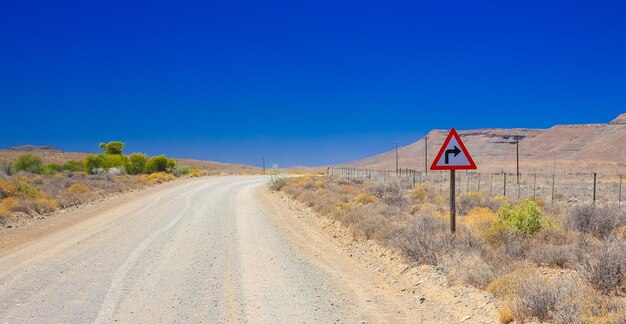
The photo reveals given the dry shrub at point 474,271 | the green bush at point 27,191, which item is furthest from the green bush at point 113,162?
the dry shrub at point 474,271

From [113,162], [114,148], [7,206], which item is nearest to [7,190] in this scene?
[7,206]

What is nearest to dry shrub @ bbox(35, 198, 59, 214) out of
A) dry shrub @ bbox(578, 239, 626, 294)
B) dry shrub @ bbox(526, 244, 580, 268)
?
dry shrub @ bbox(526, 244, 580, 268)

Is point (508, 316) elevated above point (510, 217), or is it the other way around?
point (510, 217)

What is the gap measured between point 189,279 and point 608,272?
6681mm

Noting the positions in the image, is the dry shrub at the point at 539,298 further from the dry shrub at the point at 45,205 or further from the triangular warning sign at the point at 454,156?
the dry shrub at the point at 45,205

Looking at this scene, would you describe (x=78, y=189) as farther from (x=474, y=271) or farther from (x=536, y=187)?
(x=536, y=187)

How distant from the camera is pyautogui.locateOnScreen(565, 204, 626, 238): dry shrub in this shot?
12562 mm

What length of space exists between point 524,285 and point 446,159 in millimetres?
4604

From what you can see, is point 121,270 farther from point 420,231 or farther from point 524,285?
point 524,285

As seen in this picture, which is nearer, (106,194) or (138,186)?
(106,194)

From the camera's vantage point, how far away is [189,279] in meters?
9.13

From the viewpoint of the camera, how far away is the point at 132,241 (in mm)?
13492

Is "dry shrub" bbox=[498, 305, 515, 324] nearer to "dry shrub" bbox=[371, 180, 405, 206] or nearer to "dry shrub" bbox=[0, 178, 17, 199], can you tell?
"dry shrub" bbox=[371, 180, 405, 206]

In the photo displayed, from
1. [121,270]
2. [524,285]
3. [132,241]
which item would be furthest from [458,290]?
[132,241]
